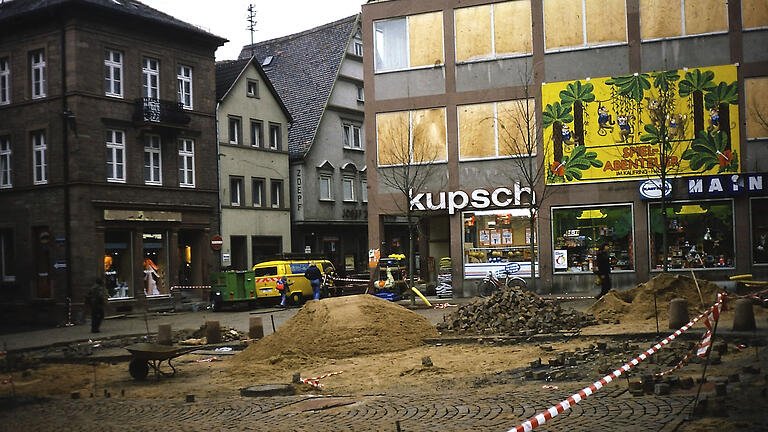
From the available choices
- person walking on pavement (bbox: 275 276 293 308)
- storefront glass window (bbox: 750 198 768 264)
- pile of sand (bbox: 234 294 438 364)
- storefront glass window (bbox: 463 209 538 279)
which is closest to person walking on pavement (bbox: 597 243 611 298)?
storefront glass window (bbox: 463 209 538 279)

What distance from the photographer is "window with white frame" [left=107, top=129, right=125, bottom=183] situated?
3506 cm

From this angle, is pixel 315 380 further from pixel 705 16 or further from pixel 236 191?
pixel 236 191

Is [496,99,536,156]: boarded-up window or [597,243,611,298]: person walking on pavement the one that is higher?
[496,99,536,156]: boarded-up window

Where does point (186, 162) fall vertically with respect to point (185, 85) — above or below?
below

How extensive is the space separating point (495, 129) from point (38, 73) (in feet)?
63.7

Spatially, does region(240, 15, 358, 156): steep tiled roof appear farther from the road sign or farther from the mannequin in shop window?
the mannequin in shop window

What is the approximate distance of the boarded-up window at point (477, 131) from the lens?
32.6 metres

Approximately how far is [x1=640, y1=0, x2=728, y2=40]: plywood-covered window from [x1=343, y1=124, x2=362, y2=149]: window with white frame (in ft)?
83.0

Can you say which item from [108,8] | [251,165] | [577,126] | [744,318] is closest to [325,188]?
[251,165]

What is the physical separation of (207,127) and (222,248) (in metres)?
6.22

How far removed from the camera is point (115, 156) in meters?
35.3

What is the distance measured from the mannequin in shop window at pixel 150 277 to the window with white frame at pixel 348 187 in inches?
681

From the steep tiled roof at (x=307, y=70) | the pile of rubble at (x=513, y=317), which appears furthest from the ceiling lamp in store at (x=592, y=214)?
the steep tiled roof at (x=307, y=70)

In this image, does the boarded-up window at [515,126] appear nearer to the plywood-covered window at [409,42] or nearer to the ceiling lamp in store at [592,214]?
the ceiling lamp in store at [592,214]
